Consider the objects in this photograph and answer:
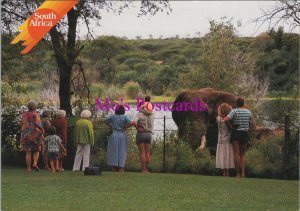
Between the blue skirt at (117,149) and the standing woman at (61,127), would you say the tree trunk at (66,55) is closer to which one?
the standing woman at (61,127)

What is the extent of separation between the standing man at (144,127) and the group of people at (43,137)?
1.88 metres

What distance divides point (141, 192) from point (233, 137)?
166 inches

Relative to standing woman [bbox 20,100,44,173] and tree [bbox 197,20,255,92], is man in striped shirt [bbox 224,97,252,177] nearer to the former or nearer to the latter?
standing woman [bbox 20,100,44,173]

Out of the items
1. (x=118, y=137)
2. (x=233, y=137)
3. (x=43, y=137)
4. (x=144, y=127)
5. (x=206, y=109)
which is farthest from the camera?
(x=206, y=109)

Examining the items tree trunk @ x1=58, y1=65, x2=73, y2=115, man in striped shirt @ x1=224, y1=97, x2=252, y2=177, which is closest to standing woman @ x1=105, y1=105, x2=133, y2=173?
man in striped shirt @ x1=224, y1=97, x2=252, y2=177

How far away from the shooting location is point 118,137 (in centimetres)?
1812

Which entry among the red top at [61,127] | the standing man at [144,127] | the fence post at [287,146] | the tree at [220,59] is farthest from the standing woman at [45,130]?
the tree at [220,59]

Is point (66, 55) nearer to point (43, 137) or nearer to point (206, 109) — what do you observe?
Result: point (43, 137)

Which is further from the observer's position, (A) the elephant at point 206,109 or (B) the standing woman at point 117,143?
(A) the elephant at point 206,109

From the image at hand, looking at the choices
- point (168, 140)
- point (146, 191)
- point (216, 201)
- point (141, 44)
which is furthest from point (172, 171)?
point (141, 44)

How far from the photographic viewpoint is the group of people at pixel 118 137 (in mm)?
16984

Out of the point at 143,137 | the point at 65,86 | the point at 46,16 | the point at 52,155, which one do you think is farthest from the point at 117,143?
the point at 65,86

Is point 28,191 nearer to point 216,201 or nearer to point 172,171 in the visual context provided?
point 216,201

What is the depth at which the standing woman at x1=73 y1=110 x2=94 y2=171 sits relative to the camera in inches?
716
